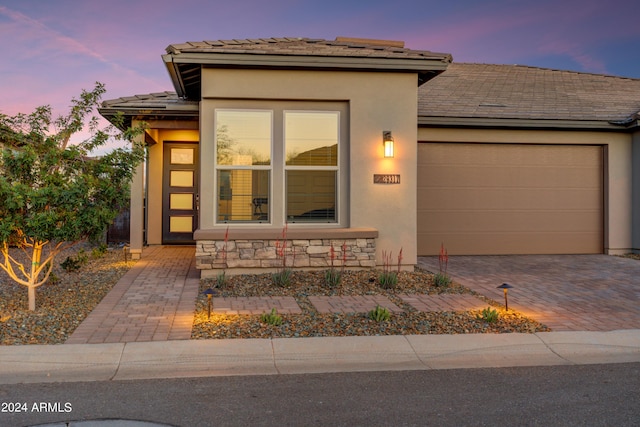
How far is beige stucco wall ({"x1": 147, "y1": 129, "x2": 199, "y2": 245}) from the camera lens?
14.5 m

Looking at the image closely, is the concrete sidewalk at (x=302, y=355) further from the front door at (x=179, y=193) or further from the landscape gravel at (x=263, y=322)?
the front door at (x=179, y=193)

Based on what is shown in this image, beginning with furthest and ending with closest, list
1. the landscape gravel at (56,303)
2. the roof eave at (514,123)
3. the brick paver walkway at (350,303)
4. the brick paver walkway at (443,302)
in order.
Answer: the roof eave at (514,123) → the brick paver walkway at (443,302) → the brick paver walkway at (350,303) → the landscape gravel at (56,303)

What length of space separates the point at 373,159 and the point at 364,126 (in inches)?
25.7

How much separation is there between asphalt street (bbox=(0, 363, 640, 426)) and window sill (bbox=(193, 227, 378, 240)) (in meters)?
4.55

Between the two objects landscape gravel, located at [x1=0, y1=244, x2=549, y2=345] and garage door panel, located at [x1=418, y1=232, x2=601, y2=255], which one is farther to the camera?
garage door panel, located at [x1=418, y1=232, x2=601, y2=255]

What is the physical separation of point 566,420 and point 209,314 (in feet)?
13.9

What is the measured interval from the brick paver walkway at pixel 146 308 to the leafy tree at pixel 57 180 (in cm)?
114

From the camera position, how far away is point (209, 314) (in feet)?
21.8

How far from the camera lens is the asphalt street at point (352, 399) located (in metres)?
3.90

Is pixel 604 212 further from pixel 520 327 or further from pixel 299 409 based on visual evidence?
pixel 299 409

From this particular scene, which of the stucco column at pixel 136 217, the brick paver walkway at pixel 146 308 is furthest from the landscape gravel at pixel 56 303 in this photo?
the stucco column at pixel 136 217

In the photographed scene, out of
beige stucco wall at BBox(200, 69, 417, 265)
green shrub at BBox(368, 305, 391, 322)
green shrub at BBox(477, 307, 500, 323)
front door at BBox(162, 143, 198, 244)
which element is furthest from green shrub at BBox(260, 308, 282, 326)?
front door at BBox(162, 143, 198, 244)

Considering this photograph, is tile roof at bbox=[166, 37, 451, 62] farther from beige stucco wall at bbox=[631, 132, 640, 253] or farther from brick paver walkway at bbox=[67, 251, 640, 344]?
beige stucco wall at bbox=[631, 132, 640, 253]

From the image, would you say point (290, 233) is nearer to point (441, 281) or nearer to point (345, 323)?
point (441, 281)
